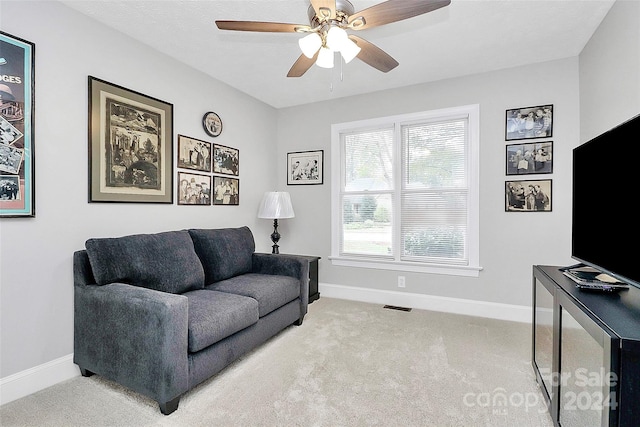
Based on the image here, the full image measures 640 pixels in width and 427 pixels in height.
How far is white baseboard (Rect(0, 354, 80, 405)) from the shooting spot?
72.0 inches

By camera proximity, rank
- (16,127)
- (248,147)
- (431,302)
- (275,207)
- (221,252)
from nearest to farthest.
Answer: (16,127) < (221,252) < (431,302) < (275,207) < (248,147)

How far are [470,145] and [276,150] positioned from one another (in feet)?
8.15

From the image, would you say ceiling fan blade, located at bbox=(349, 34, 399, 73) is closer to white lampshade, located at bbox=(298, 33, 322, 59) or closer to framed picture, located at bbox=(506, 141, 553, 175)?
white lampshade, located at bbox=(298, 33, 322, 59)

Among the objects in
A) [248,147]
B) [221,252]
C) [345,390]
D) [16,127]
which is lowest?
[345,390]

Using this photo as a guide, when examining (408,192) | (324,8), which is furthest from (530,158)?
(324,8)

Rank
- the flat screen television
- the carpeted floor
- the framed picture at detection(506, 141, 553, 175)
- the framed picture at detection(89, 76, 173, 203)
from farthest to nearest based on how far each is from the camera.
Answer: the framed picture at detection(506, 141, 553, 175) → the framed picture at detection(89, 76, 173, 203) → the carpeted floor → the flat screen television

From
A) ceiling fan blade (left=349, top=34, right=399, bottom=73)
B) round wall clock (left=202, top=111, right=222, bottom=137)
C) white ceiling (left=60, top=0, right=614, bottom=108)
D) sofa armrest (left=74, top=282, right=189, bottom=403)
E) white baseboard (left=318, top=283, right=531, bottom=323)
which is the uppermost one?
white ceiling (left=60, top=0, right=614, bottom=108)

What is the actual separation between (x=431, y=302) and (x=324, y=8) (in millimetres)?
3045

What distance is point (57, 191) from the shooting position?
2.08 meters

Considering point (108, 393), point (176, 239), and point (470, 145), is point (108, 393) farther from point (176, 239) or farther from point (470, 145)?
point (470, 145)

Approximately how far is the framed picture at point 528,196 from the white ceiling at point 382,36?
118cm

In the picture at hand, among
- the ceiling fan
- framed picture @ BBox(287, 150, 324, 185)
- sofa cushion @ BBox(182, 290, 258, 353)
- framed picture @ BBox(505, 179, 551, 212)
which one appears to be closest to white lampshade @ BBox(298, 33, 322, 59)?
the ceiling fan

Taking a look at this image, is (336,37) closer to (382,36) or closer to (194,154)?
→ (382,36)

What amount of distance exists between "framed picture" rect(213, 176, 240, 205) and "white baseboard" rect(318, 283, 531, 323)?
1.59 meters
